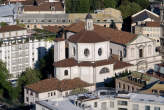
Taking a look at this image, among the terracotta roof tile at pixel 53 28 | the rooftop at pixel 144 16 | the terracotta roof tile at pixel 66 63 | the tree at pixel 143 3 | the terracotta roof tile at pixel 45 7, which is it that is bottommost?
the terracotta roof tile at pixel 66 63

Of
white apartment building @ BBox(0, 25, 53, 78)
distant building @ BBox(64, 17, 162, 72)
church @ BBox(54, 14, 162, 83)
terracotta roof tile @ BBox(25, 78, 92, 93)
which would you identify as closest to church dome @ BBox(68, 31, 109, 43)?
church @ BBox(54, 14, 162, 83)

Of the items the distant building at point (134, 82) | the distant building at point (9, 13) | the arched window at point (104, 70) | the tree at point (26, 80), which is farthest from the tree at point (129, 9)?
the distant building at point (134, 82)

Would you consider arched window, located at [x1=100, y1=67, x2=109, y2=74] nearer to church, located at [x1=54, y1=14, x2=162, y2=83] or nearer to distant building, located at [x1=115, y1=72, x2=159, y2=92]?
church, located at [x1=54, y1=14, x2=162, y2=83]

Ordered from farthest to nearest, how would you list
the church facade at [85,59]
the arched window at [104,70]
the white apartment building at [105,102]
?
1. the arched window at [104,70]
2. the church facade at [85,59]
3. the white apartment building at [105,102]

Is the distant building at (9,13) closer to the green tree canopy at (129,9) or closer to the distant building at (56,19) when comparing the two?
the distant building at (56,19)

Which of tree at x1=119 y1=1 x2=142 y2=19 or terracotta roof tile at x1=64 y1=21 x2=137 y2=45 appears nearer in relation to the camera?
terracotta roof tile at x1=64 y1=21 x2=137 y2=45

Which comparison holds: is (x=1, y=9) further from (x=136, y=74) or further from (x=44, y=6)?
(x=136, y=74)
